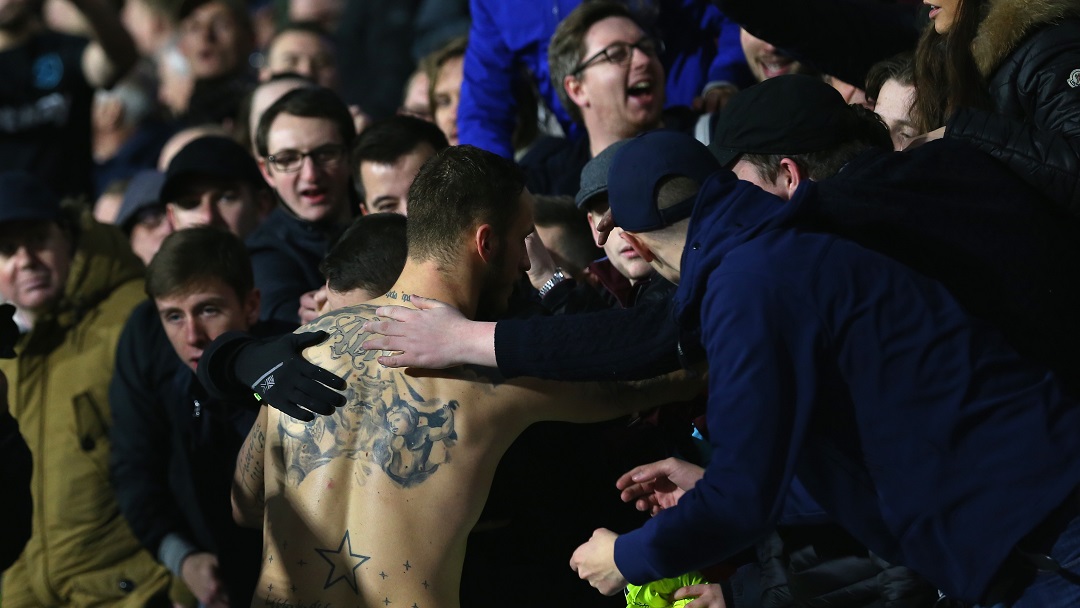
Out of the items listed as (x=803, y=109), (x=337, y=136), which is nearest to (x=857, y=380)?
(x=803, y=109)

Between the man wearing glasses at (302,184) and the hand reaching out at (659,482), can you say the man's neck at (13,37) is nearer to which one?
the man wearing glasses at (302,184)

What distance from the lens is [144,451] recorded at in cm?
566

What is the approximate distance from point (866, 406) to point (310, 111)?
3.47 meters

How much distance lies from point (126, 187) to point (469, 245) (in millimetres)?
4420

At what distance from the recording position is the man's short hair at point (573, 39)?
5586 mm

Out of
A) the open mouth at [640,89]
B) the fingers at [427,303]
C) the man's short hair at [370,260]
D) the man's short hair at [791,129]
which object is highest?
the open mouth at [640,89]

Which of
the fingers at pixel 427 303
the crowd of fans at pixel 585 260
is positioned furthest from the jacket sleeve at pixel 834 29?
the fingers at pixel 427 303

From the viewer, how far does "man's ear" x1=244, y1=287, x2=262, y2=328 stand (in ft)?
17.6

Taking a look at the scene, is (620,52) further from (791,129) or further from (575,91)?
(791,129)

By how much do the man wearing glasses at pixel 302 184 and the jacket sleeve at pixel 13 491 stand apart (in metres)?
1.46

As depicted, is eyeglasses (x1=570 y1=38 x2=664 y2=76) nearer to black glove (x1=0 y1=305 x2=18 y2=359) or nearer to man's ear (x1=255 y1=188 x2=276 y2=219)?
man's ear (x1=255 y1=188 x2=276 y2=219)

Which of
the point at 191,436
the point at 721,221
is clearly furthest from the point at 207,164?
the point at 721,221

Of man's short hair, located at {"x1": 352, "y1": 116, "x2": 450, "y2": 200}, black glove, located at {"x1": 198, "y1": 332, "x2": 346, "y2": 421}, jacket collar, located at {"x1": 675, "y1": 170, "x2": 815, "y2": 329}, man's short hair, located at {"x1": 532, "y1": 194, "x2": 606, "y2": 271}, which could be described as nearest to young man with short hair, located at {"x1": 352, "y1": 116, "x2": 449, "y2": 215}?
man's short hair, located at {"x1": 352, "y1": 116, "x2": 450, "y2": 200}

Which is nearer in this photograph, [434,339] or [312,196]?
[434,339]
